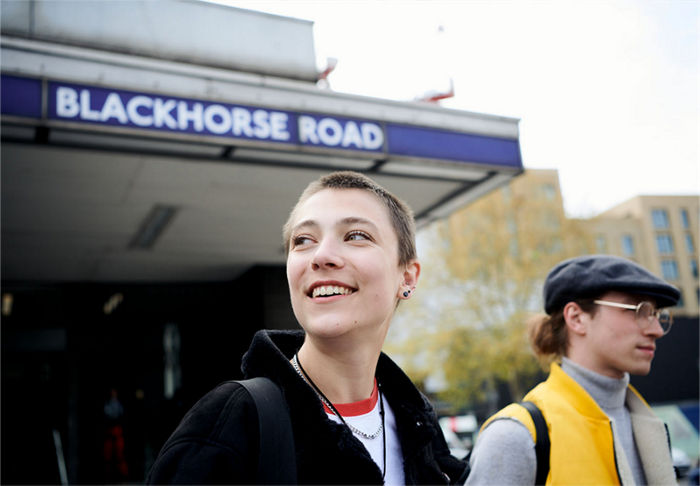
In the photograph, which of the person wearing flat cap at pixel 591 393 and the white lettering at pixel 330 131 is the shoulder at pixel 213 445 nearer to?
the person wearing flat cap at pixel 591 393

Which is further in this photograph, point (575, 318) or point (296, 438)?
point (575, 318)

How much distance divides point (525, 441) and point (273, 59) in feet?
20.0

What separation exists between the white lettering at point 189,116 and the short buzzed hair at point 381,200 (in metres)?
3.70

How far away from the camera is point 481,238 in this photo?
22719mm

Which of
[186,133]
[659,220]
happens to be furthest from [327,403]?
[659,220]

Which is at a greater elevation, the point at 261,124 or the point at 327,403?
the point at 261,124

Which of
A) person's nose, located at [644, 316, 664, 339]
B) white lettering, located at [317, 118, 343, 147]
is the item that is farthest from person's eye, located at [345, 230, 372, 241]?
white lettering, located at [317, 118, 343, 147]

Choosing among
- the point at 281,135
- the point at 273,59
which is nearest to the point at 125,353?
the point at 273,59

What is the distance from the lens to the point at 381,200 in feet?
5.32

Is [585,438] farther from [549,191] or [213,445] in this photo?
[549,191]

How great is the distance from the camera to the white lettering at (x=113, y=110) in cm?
473

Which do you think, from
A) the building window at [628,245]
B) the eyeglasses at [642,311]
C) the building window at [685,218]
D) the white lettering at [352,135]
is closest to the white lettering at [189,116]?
the white lettering at [352,135]

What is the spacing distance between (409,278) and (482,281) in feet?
70.9

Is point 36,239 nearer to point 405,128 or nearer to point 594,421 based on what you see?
point 405,128
